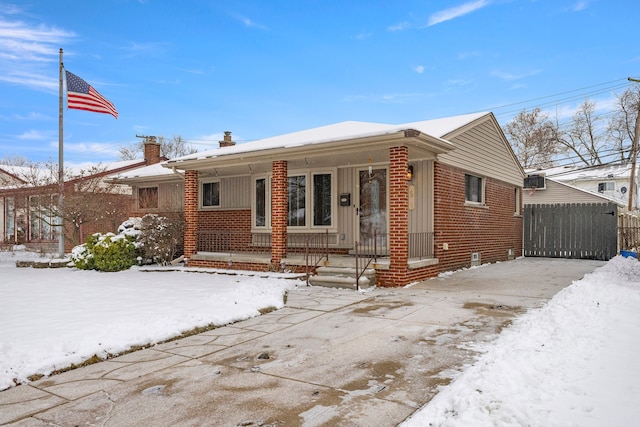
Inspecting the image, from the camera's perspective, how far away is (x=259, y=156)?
37.0ft

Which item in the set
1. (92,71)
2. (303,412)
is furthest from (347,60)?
(303,412)

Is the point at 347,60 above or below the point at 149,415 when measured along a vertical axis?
above

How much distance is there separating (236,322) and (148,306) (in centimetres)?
171

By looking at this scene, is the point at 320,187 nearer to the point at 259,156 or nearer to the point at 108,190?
the point at 259,156

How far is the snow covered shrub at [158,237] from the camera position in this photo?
13000mm

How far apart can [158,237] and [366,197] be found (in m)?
6.32

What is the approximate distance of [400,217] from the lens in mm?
9047

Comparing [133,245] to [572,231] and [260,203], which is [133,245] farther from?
[572,231]

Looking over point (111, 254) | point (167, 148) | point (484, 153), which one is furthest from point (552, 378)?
point (167, 148)

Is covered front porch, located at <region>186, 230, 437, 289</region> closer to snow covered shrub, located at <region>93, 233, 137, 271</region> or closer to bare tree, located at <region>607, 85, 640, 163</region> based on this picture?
snow covered shrub, located at <region>93, 233, 137, 271</region>

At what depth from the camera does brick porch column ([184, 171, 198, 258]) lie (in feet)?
42.4

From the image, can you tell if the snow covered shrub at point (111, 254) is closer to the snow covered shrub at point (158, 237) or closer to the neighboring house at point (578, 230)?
the snow covered shrub at point (158, 237)

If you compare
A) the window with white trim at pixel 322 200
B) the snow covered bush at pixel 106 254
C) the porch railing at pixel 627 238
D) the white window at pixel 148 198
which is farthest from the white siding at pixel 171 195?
the porch railing at pixel 627 238

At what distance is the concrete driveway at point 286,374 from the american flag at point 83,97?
11.9 m
